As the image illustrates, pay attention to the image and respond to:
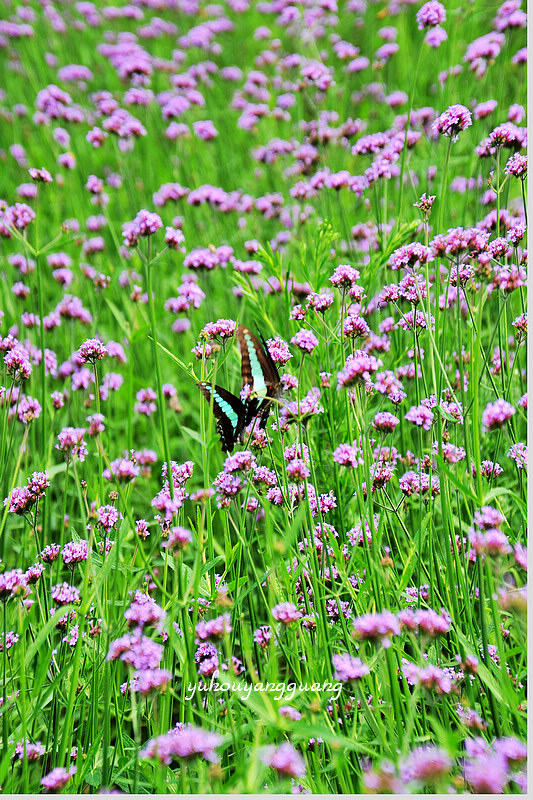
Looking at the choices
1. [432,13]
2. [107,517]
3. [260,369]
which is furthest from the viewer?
[432,13]

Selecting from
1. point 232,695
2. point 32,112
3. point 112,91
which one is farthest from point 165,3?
point 232,695

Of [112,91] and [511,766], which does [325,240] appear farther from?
[112,91]

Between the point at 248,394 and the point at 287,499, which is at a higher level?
the point at 248,394

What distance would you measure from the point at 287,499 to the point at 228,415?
376 mm

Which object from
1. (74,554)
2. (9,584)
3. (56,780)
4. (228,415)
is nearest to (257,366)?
(228,415)

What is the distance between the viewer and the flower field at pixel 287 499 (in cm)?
145

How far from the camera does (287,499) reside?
1783 millimetres

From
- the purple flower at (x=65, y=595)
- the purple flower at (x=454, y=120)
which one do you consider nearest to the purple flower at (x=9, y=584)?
the purple flower at (x=65, y=595)

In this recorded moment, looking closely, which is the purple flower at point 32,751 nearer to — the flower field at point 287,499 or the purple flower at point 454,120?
the flower field at point 287,499

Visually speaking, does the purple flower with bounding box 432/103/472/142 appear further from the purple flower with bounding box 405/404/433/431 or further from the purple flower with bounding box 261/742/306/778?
the purple flower with bounding box 261/742/306/778

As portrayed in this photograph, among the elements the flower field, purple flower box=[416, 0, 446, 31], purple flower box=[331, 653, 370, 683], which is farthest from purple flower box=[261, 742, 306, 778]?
purple flower box=[416, 0, 446, 31]

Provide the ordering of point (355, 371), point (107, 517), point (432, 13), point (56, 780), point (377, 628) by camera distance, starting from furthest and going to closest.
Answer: point (432, 13), point (107, 517), point (355, 371), point (56, 780), point (377, 628)

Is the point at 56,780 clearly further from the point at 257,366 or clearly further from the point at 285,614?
the point at 257,366

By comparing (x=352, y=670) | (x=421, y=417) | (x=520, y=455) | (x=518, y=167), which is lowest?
(x=352, y=670)
